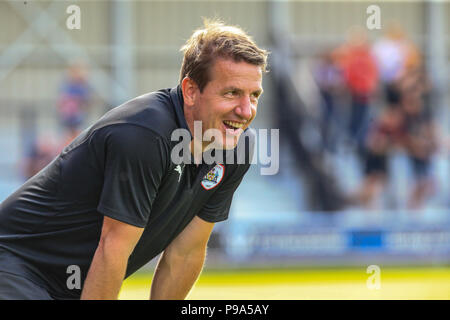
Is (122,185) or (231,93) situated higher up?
(231,93)

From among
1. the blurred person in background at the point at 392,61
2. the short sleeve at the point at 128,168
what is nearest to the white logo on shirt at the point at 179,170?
the short sleeve at the point at 128,168

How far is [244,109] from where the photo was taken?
3531 mm

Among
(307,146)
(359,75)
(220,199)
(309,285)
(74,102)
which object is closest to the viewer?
(220,199)

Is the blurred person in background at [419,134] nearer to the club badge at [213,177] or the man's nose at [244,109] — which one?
the club badge at [213,177]

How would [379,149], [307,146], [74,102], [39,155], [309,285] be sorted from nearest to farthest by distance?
1. [309,285]
2. [379,149]
3. [39,155]
4. [74,102]
5. [307,146]

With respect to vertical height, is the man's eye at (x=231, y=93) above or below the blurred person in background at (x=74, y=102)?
below

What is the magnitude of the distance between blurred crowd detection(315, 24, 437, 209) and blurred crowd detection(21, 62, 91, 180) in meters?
3.74

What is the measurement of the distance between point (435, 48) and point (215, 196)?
515 inches

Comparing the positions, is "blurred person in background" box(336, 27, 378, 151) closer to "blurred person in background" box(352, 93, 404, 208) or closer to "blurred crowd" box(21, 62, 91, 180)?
"blurred person in background" box(352, 93, 404, 208)

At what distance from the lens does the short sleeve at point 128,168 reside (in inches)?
127

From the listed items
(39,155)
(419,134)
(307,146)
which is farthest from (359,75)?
(39,155)

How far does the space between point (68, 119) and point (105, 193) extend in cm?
879

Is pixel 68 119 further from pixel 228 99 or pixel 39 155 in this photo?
pixel 228 99

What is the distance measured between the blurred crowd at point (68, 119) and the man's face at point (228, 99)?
27.4 ft
